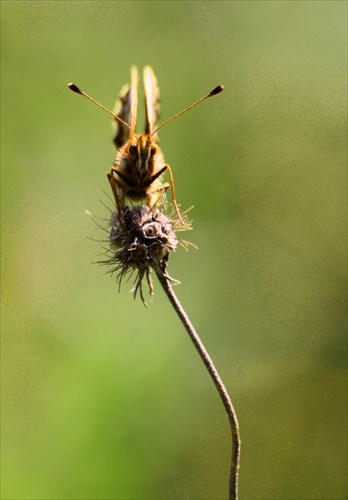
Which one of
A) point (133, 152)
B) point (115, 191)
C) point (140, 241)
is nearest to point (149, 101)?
point (133, 152)

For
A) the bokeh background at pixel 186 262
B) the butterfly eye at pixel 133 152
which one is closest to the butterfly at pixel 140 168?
the butterfly eye at pixel 133 152

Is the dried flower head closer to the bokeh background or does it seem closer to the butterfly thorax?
the butterfly thorax

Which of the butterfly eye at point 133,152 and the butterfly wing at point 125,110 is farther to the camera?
the butterfly wing at point 125,110

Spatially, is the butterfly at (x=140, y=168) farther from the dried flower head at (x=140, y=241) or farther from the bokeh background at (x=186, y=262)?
the bokeh background at (x=186, y=262)

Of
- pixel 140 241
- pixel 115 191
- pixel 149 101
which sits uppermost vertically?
pixel 149 101

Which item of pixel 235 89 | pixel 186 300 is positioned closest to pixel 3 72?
pixel 235 89

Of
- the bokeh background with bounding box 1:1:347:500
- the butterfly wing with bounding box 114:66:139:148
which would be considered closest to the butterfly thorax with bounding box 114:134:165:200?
the butterfly wing with bounding box 114:66:139:148

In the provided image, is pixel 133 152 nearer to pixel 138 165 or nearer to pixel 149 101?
pixel 138 165
